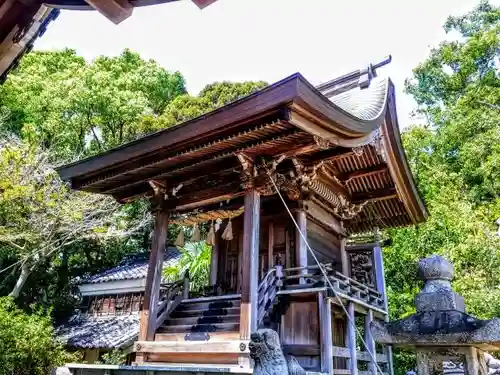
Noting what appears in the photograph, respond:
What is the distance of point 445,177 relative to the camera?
57.4 ft

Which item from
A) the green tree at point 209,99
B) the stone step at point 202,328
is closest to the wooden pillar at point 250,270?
the stone step at point 202,328

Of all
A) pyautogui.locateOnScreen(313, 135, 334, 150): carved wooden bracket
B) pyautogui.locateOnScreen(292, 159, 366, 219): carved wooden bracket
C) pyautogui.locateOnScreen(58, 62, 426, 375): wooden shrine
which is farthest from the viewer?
pyautogui.locateOnScreen(292, 159, 366, 219): carved wooden bracket

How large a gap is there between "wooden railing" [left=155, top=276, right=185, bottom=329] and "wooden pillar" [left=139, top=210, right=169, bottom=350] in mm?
210

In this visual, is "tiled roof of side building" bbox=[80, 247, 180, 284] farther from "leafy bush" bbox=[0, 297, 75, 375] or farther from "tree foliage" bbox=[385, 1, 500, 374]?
"tree foliage" bbox=[385, 1, 500, 374]

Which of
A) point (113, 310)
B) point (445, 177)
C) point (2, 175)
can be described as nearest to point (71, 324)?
point (113, 310)

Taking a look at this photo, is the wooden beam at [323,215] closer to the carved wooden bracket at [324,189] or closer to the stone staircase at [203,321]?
the carved wooden bracket at [324,189]

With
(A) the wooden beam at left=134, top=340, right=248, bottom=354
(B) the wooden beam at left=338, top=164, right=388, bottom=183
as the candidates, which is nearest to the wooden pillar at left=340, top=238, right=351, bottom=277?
(B) the wooden beam at left=338, top=164, right=388, bottom=183

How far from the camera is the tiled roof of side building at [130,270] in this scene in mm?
18062

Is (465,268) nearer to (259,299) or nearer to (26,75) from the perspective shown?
(259,299)

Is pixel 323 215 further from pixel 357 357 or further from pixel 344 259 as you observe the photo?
pixel 357 357

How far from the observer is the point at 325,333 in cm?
702

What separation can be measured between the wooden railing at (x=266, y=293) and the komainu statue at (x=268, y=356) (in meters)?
2.59

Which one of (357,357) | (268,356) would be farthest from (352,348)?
(268,356)

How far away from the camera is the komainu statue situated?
3.97 meters
